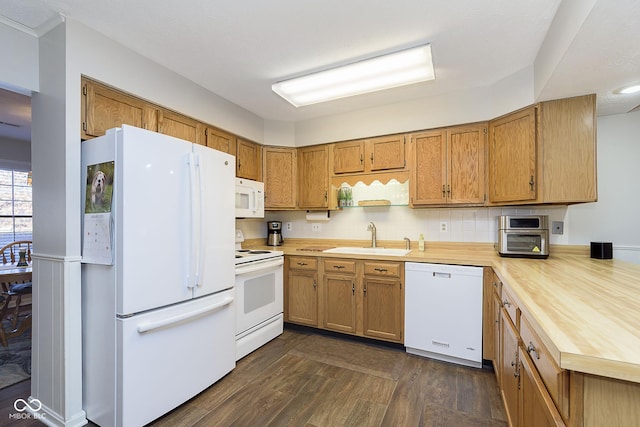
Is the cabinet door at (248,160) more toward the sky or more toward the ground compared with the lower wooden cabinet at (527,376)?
more toward the sky

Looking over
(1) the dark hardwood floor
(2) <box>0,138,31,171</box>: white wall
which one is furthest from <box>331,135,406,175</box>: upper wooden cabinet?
(2) <box>0,138,31,171</box>: white wall

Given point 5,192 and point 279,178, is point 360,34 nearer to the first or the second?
point 279,178

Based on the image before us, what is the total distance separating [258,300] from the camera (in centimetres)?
275

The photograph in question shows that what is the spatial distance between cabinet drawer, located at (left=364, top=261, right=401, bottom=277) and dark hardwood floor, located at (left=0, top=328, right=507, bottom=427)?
74cm

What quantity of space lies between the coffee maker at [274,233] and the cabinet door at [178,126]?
1.51 m

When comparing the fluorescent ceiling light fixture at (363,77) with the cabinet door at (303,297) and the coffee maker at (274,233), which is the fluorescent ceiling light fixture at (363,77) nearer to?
the coffee maker at (274,233)

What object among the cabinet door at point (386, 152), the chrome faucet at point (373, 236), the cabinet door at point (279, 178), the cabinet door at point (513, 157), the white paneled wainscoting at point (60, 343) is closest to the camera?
the white paneled wainscoting at point (60, 343)

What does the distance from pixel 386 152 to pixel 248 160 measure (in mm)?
1614

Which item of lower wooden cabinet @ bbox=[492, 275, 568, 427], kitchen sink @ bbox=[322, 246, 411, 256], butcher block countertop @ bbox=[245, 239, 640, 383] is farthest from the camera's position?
kitchen sink @ bbox=[322, 246, 411, 256]

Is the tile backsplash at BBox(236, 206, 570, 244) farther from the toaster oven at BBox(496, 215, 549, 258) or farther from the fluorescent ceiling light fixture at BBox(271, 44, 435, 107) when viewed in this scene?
the fluorescent ceiling light fixture at BBox(271, 44, 435, 107)

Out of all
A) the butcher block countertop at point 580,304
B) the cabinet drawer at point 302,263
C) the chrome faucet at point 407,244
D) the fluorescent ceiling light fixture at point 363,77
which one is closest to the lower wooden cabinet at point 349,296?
the cabinet drawer at point 302,263

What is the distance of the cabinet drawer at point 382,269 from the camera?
2658 millimetres

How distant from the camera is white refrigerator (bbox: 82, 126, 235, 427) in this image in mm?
1610

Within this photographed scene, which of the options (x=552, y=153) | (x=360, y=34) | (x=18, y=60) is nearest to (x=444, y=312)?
(x=552, y=153)
